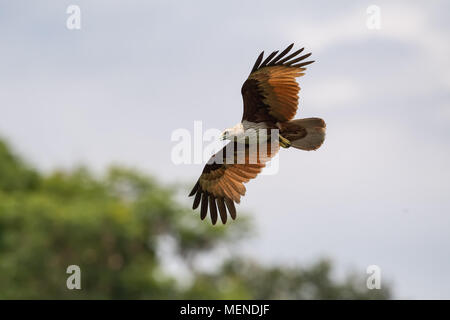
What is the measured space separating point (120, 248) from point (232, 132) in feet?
125

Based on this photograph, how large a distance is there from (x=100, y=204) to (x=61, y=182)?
6.53 meters

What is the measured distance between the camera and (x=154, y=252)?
2018 inches

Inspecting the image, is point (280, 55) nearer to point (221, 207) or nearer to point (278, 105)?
point (278, 105)

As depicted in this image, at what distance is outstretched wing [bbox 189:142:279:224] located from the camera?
44.3 feet

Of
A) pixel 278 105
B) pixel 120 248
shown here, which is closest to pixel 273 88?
pixel 278 105

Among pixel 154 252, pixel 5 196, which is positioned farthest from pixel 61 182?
A: pixel 154 252

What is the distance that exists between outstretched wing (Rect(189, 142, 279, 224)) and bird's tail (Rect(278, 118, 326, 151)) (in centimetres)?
128

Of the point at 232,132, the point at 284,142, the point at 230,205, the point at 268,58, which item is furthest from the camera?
the point at 230,205

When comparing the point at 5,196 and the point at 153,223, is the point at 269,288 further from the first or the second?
the point at 5,196

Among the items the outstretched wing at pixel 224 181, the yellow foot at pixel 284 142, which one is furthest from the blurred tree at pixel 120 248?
the yellow foot at pixel 284 142

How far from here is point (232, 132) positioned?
1184 cm

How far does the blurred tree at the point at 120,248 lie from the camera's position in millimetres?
45375

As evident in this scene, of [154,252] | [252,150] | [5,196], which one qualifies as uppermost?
[5,196]

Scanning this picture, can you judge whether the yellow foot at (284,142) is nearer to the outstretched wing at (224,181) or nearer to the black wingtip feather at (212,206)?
the outstretched wing at (224,181)
